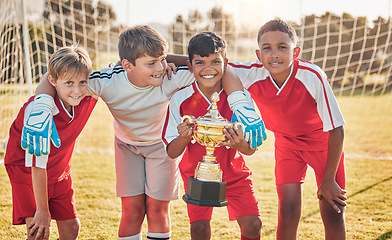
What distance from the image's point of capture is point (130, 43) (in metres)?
2.48

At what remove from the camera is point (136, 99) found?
8.54 feet

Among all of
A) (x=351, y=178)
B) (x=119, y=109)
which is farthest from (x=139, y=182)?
(x=351, y=178)

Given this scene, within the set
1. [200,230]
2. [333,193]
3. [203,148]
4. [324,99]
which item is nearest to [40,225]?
[200,230]

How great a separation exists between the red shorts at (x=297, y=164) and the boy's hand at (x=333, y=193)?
220 mm

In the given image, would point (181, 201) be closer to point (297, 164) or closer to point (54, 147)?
point (297, 164)

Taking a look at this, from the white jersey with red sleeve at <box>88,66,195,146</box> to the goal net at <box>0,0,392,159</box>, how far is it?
1993mm

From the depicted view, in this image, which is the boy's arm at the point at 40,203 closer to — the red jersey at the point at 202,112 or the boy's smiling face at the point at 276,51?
the red jersey at the point at 202,112

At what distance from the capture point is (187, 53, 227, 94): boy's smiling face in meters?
2.25

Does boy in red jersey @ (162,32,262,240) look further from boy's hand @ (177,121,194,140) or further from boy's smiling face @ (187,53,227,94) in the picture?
boy's hand @ (177,121,194,140)

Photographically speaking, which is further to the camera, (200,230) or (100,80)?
(100,80)

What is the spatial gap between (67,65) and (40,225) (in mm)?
826

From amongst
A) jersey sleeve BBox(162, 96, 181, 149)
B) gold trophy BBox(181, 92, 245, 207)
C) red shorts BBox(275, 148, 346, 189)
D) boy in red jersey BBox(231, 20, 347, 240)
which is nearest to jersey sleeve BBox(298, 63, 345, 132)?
boy in red jersey BBox(231, 20, 347, 240)

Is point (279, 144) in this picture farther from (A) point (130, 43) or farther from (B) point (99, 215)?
(B) point (99, 215)

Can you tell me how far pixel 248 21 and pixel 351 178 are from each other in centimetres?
596
